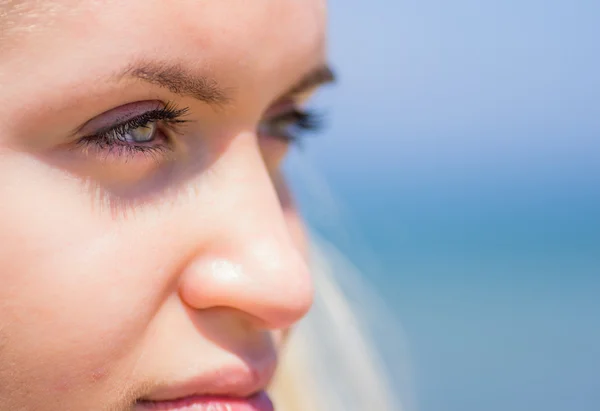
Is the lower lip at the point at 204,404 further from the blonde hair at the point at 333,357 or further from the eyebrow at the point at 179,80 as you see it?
the blonde hair at the point at 333,357

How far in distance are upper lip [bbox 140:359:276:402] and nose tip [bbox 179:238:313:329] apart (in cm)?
6

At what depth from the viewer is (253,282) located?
856mm

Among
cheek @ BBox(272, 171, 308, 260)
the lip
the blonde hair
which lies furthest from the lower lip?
the blonde hair

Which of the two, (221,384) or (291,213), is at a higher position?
(291,213)

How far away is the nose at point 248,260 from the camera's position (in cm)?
85

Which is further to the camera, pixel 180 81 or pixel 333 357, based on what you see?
pixel 333 357

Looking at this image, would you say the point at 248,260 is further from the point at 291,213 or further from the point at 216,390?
the point at 291,213

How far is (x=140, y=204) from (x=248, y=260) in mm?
128

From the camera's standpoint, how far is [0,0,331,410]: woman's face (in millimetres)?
767

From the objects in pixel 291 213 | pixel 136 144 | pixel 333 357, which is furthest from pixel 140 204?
pixel 333 357

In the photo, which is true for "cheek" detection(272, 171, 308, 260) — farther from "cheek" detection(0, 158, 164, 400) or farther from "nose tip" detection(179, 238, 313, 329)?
"cheek" detection(0, 158, 164, 400)

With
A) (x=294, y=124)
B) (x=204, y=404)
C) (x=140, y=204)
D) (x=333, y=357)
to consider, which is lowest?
(x=204, y=404)

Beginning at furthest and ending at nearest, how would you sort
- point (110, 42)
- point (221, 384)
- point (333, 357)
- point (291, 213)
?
point (333, 357), point (291, 213), point (221, 384), point (110, 42)

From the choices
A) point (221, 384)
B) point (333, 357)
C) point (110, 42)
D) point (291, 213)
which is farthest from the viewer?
point (333, 357)
